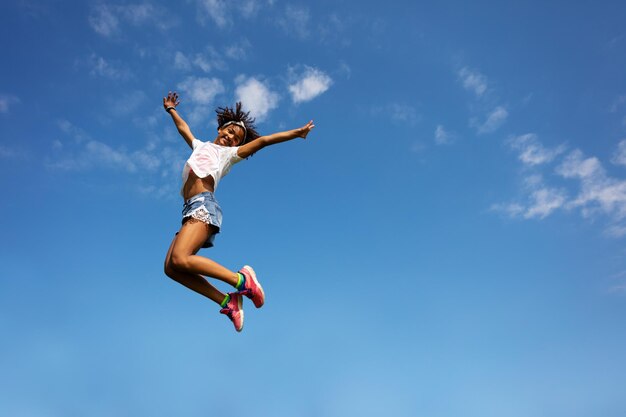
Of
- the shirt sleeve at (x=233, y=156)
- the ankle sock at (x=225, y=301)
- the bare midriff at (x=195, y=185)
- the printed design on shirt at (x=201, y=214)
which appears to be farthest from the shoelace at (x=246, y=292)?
the shirt sleeve at (x=233, y=156)

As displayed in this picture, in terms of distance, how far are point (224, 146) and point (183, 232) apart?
4.82 ft

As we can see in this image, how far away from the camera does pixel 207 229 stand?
492cm

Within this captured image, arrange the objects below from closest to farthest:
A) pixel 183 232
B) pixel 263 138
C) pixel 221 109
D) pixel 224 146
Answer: pixel 183 232, pixel 263 138, pixel 224 146, pixel 221 109

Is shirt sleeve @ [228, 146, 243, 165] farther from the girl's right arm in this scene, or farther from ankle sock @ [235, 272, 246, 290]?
ankle sock @ [235, 272, 246, 290]

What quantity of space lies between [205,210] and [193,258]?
22.5 inches

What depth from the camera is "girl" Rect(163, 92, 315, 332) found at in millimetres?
4680

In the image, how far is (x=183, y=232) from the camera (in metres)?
4.80

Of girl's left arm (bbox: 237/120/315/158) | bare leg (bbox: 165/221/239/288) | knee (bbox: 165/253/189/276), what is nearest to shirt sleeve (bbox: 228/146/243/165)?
girl's left arm (bbox: 237/120/315/158)

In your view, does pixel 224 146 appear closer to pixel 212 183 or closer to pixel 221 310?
pixel 212 183

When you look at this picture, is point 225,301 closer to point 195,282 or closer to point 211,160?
point 195,282

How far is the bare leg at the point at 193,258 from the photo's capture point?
459 centimetres

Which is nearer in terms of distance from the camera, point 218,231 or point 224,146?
point 218,231

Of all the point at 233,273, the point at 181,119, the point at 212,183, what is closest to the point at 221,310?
the point at 233,273

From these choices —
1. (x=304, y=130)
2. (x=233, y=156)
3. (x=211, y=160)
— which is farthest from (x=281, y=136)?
(x=211, y=160)
